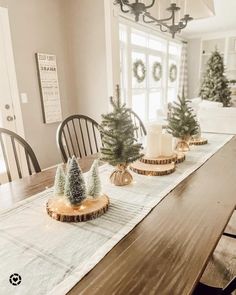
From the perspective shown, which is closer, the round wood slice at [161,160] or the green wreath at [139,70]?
the round wood slice at [161,160]

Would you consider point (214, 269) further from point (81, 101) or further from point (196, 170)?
point (81, 101)

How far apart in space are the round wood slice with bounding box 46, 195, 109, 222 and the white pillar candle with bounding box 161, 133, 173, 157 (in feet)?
1.98

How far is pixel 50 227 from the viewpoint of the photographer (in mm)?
834

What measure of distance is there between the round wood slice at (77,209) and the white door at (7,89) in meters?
2.01

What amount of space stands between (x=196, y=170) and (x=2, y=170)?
2.29 metres

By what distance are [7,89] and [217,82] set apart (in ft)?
18.3

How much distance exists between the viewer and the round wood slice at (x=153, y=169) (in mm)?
1289

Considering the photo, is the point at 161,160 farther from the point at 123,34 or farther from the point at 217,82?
the point at 217,82

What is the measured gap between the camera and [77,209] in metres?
0.90

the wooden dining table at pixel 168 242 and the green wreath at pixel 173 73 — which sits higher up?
the green wreath at pixel 173 73

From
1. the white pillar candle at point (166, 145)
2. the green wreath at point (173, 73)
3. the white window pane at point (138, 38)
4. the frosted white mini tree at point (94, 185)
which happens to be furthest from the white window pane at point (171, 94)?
the frosted white mini tree at point (94, 185)

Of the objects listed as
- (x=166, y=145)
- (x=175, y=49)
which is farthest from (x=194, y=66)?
(x=166, y=145)

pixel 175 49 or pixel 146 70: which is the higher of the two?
pixel 175 49

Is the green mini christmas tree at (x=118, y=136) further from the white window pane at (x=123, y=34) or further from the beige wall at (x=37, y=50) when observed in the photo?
the white window pane at (x=123, y=34)
